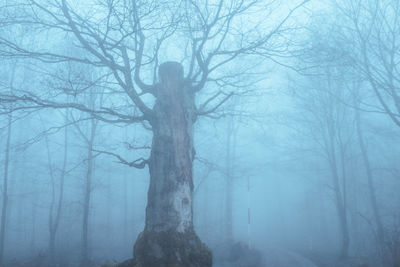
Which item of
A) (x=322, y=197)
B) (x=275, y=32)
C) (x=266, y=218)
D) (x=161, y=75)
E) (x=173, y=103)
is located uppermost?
(x=275, y=32)

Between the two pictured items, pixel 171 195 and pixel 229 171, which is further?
pixel 229 171

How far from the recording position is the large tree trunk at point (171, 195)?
4.48 metres

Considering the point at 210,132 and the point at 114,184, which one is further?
the point at 114,184

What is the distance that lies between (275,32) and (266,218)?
38.5 meters

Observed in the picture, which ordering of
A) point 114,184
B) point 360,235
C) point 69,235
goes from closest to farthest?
point 360,235
point 69,235
point 114,184

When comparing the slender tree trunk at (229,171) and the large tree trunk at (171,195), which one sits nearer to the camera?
the large tree trunk at (171,195)

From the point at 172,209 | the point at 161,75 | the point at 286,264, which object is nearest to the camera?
the point at 172,209

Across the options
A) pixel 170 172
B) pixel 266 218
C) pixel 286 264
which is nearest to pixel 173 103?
pixel 170 172

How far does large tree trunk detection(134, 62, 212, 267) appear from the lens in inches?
176

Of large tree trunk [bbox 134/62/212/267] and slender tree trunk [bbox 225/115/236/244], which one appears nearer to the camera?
large tree trunk [bbox 134/62/212/267]

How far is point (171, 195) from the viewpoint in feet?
15.6

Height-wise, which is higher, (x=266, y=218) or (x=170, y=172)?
(x=170, y=172)

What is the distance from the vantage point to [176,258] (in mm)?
4395

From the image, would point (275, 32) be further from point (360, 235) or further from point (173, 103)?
point (360, 235)
